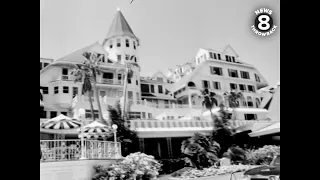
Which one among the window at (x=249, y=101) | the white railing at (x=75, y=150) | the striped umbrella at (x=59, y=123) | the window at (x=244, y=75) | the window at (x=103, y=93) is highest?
the window at (x=244, y=75)

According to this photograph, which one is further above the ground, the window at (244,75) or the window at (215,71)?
the window at (215,71)

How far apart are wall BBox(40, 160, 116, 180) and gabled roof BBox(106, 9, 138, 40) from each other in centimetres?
196

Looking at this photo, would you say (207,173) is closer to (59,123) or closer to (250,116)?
(250,116)

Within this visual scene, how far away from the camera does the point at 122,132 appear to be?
5.45m

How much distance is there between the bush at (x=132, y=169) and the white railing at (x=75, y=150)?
7.6 inches

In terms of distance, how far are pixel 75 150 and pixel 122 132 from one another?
0.81m

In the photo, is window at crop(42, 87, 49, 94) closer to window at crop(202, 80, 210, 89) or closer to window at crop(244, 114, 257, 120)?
window at crop(202, 80, 210, 89)

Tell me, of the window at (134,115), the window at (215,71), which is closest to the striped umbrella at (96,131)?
the window at (134,115)

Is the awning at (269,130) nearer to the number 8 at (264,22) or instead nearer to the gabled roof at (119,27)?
the number 8 at (264,22)

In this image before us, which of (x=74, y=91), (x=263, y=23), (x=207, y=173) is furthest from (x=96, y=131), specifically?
(x=263, y=23)

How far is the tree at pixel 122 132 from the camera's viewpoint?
5383 mm

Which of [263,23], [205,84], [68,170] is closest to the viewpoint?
[68,170]
